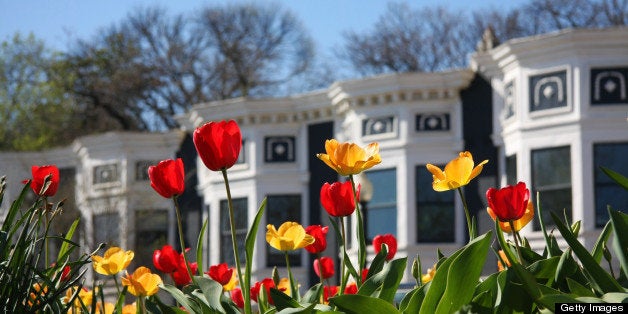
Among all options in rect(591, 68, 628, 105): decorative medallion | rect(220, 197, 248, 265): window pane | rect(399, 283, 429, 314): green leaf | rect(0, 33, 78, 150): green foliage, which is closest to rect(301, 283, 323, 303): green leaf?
rect(399, 283, 429, 314): green leaf

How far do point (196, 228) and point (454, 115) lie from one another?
347 inches

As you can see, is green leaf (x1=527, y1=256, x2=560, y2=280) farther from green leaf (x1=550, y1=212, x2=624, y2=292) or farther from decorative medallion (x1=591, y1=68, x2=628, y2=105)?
decorative medallion (x1=591, y1=68, x2=628, y2=105)

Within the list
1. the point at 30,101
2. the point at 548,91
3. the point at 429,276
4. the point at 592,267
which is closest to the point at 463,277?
the point at 592,267

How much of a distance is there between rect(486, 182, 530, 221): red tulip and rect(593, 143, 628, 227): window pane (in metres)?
16.2

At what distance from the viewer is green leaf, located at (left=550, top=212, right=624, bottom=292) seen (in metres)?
2.66

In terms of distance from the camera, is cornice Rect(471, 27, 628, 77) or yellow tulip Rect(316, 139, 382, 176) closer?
yellow tulip Rect(316, 139, 382, 176)

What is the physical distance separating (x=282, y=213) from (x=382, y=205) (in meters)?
A: 3.70

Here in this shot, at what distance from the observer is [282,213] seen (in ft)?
83.3

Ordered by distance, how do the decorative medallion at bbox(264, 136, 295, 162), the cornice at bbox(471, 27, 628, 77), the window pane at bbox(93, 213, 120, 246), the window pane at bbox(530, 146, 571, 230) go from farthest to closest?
the window pane at bbox(93, 213, 120, 246) < the decorative medallion at bbox(264, 136, 295, 162) < the window pane at bbox(530, 146, 571, 230) < the cornice at bbox(471, 27, 628, 77)

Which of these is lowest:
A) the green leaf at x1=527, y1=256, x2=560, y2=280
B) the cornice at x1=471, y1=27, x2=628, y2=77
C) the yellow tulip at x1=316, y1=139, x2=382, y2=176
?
the green leaf at x1=527, y1=256, x2=560, y2=280

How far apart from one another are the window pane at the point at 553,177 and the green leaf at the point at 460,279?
16855 mm

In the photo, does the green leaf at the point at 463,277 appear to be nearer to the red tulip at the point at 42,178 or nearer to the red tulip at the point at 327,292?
the red tulip at the point at 327,292

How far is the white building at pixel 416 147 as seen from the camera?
62.6 ft

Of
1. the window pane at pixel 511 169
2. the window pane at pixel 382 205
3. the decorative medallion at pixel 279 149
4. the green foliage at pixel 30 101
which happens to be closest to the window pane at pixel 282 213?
the decorative medallion at pixel 279 149
